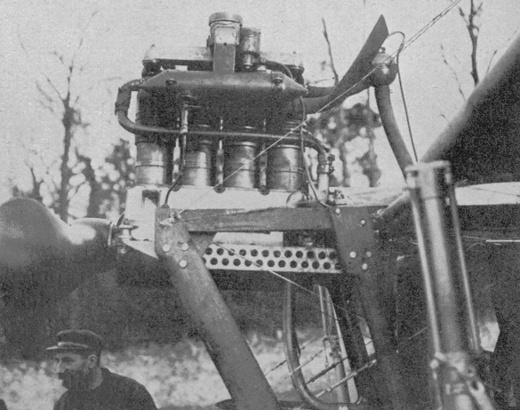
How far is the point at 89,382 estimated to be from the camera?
4.84 meters

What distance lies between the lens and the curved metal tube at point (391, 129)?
500cm

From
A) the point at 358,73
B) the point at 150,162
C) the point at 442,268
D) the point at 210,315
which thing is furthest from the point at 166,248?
the point at 358,73

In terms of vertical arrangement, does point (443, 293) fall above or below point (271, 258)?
below

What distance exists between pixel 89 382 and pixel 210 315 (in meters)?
2.16

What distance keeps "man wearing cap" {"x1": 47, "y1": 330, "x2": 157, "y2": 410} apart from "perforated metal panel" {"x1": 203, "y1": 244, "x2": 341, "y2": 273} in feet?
5.92

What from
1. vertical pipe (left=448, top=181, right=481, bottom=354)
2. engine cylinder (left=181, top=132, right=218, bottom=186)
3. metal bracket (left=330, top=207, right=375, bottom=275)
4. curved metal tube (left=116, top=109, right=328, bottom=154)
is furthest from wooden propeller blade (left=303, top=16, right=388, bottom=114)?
vertical pipe (left=448, top=181, right=481, bottom=354)

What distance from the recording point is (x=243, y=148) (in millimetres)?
5410

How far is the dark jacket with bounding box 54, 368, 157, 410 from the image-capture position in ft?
15.1

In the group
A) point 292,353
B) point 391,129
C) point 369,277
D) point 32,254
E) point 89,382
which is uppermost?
point 391,129

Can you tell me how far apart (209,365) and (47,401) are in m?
1.95

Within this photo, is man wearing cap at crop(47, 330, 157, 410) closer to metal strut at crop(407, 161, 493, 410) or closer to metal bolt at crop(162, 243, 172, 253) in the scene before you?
metal bolt at crop(162, 243, 172, 253)

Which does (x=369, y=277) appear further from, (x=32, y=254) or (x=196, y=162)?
(x=196, y=162)

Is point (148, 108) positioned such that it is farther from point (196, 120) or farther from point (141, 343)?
point (141, 343)

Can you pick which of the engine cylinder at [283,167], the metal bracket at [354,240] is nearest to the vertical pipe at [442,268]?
the metal bracket at [354,240]
